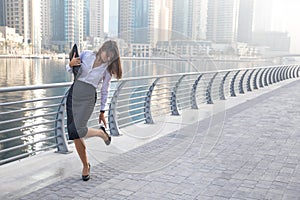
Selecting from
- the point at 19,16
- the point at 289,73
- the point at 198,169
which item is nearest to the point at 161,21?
the point at 198,169

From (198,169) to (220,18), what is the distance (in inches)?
103

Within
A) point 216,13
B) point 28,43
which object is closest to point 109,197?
point 216,13

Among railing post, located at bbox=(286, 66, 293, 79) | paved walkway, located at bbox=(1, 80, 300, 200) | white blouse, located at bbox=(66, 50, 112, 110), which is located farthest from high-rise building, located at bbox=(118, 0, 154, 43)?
railing post, located at bbox=(286, 66, 293, 79)

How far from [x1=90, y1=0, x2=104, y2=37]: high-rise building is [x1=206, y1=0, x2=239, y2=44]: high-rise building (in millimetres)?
1514

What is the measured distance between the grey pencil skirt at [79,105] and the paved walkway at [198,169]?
60cm

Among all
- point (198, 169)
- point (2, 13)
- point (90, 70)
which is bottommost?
point (198, 169)

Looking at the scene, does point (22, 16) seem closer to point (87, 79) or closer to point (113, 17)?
point (87, 79)

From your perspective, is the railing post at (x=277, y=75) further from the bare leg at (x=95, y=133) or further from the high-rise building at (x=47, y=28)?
the bare leg at (x=95, y=133)

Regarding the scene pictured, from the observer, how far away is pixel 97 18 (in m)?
4.34

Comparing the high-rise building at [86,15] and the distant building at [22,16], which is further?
the distant building at [22,16]

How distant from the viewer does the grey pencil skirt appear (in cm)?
393

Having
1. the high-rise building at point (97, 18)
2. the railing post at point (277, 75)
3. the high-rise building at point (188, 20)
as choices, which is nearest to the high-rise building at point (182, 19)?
the high-rise building at point (188, 20)

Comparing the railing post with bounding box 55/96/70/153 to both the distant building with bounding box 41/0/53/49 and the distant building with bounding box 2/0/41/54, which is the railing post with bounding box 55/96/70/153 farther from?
the distant building with bounding box 2/0/41/54

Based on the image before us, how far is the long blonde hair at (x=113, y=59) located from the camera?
12.7 feet
